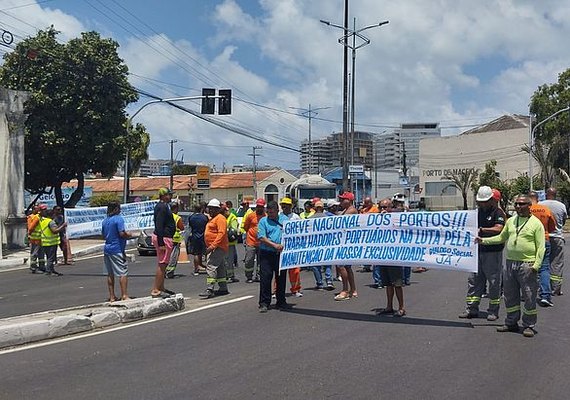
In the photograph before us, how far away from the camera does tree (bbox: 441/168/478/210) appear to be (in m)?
68.1

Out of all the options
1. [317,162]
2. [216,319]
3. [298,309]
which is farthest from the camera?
[317,162]

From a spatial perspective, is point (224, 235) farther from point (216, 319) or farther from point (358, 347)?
point (358, 347)

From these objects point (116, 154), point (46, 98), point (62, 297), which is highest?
point (46, 98)

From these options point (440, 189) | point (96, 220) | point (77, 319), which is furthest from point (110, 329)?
point (440, 189)

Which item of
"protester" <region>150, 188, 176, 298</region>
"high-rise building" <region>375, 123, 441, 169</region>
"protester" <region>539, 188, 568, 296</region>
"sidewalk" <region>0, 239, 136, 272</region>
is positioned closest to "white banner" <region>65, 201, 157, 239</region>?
"sidewalk" <region>0, 239, 136, 272</region>

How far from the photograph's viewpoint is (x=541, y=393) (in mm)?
6051

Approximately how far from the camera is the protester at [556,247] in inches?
450

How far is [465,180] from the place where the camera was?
224ft

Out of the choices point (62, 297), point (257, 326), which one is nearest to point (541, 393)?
point (257, 326)

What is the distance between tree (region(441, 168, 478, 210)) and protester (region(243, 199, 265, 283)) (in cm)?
5551

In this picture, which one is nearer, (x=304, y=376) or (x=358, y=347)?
(x=304, y=376)

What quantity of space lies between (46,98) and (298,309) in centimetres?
2417

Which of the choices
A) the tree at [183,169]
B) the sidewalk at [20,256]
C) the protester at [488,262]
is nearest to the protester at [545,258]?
the protester at [488,262]

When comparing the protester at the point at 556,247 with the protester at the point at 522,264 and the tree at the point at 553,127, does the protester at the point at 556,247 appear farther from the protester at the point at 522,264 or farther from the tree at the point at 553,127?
the tree at the point at 553,127
